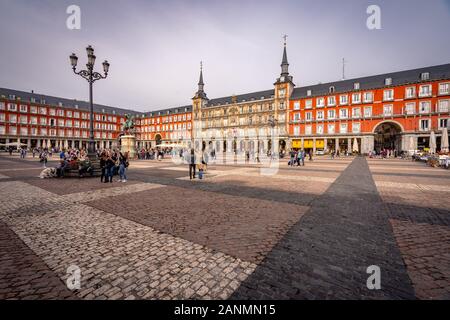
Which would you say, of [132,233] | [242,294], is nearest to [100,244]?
[132,233]

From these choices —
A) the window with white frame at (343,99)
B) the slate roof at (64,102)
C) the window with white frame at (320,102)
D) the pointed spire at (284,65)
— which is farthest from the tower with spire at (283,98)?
the slate roof at (64,102)

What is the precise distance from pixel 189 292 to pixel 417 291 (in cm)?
282

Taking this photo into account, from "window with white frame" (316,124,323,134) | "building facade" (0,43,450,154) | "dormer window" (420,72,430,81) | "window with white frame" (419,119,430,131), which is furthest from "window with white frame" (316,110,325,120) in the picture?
"dormer window" (420,72,430,81)

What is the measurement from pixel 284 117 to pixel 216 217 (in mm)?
49316

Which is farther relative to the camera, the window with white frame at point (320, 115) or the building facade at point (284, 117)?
the window with white frame at point (320, 115)

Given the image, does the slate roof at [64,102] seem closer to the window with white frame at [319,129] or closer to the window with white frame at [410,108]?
the window with white frame at [319,129]

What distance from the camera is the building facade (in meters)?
36.0

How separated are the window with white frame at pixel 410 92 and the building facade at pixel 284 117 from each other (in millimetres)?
175

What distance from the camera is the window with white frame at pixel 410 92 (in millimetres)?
36250

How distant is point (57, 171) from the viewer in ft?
38.1

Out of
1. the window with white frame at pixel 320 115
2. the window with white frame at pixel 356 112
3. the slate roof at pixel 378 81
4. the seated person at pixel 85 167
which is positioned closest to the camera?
the seated person at pixel 85 167
